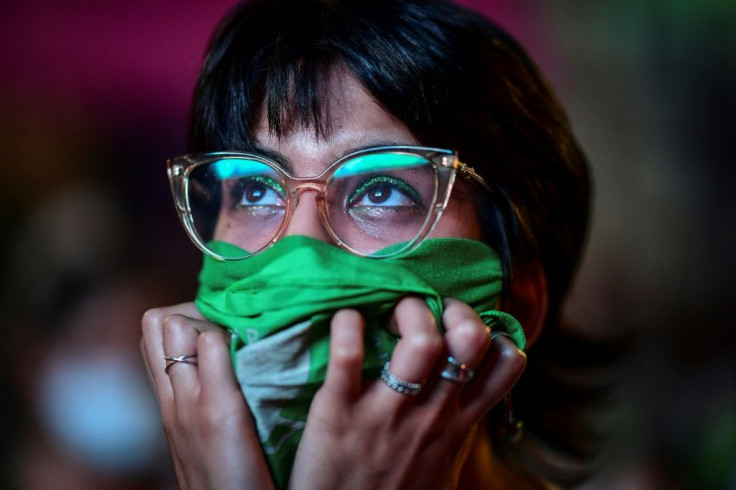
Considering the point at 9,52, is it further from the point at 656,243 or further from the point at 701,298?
the point at 701,298

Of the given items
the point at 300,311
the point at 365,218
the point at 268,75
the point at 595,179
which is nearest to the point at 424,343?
the point at 300,311

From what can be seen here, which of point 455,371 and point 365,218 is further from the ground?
point 365,218

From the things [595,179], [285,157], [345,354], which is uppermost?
[285,157]

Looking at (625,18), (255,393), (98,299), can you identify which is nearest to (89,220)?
(98,299)

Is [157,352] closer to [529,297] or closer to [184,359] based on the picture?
[184,359]

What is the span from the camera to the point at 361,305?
1.23 meters

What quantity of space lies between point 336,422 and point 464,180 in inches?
25.1

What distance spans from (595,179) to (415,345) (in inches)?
108

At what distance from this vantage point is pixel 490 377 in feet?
4.45

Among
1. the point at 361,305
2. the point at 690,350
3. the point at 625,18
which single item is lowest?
the point at 690,350

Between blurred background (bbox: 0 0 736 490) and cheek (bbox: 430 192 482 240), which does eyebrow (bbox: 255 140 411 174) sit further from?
blurred background (bbox: 0 0 736 490)

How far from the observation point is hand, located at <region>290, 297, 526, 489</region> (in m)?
1.18

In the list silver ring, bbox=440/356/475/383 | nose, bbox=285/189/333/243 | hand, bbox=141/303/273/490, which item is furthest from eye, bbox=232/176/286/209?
silver ring, bbox=440/356/475/383

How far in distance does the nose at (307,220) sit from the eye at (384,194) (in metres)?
0.08
